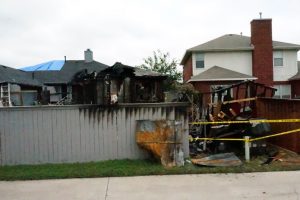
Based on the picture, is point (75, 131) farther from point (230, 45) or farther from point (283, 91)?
point (283, 91)

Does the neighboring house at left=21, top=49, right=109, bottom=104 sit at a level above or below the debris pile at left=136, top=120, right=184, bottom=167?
above

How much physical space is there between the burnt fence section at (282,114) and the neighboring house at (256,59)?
16.5 meters

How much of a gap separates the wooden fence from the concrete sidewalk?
198 centimetres

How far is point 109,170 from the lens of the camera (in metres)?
9.16

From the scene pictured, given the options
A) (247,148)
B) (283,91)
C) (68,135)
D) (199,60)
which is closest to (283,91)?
(283,91)

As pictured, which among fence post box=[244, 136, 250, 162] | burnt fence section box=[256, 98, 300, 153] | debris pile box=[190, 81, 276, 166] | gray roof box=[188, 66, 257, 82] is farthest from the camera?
gray roof box=[188, 66, 257, 82]

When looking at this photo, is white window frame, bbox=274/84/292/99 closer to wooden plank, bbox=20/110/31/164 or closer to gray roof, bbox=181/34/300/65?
gray roof, bbox=181/34/300/65

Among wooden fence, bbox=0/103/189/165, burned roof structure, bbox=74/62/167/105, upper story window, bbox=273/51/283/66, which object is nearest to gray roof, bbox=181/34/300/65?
upper story window, bbox=273/51/283/66

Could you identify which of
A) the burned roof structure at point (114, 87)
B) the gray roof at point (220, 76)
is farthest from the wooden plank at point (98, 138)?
the gray roof at point (220, 76)

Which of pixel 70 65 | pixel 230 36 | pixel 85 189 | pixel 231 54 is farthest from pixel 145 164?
pixel 70 65

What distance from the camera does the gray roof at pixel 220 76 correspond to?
28.8 m

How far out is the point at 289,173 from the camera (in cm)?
880

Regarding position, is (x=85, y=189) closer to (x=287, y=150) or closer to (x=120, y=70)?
(x=120, y=70)

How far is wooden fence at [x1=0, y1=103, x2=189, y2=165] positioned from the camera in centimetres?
1045
